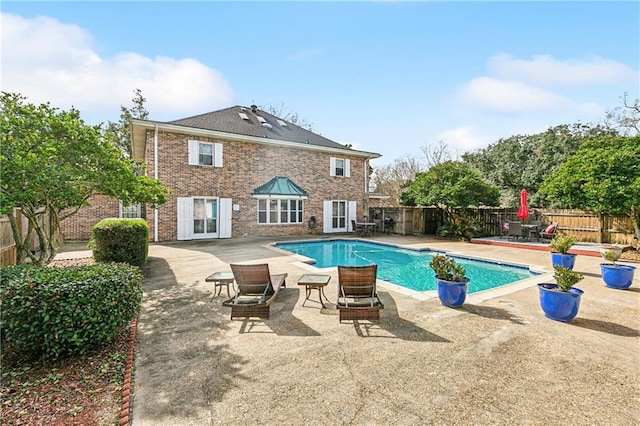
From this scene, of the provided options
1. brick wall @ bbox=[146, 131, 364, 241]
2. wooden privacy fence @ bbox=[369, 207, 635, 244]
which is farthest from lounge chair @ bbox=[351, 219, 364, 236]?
wooden privacy fence @ bbox=[369, 207, 635, 244]

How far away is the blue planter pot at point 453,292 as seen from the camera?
17.7 ft

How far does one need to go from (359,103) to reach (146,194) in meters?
12.5

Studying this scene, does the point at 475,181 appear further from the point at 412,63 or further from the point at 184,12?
the point at 184,12

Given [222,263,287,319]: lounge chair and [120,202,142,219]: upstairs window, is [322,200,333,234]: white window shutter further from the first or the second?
[222,263,287,319]: lounge chair

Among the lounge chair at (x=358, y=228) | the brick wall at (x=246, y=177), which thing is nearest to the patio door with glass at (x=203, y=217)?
the brick wall at (x=246, y=177)

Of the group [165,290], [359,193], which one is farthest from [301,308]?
[359,193]

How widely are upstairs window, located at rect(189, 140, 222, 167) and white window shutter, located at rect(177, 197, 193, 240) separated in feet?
6.37

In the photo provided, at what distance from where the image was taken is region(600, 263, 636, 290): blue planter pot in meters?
6.74

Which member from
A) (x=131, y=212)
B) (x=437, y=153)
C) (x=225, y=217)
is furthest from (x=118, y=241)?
(x=437, y=153)

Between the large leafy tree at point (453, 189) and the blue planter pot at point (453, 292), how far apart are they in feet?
37.2

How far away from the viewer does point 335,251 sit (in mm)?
14164

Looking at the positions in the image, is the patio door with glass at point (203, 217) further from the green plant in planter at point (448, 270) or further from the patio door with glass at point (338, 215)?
the green plant in planter at point (448, 270)

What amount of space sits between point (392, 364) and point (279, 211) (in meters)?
14.7

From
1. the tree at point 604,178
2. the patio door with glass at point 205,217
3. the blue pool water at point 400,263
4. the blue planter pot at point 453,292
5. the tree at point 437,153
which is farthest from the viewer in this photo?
the tree at point 437,153
